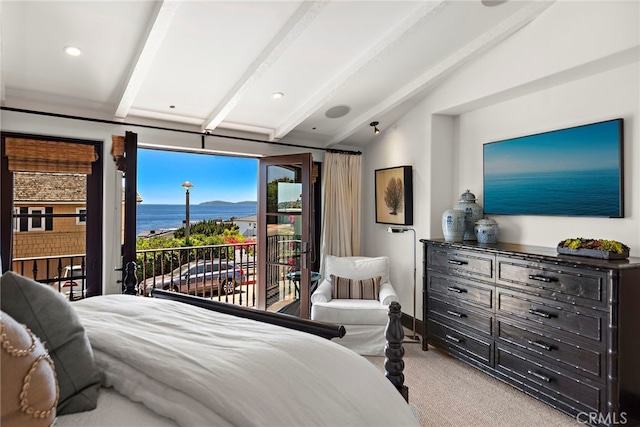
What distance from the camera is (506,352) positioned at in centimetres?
265

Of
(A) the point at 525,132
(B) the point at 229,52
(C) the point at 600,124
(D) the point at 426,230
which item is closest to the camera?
(C) the point at 600,124

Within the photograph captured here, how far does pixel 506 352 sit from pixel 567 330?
544mm

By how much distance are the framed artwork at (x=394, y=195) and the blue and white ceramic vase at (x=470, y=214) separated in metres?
0.69

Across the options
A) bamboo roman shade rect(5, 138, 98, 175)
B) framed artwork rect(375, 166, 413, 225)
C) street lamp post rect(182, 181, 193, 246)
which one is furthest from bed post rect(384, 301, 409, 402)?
street lamp post rect(182, 181, 193, 246)

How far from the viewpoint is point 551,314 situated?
2348 mm

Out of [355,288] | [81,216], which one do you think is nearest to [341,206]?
[355,288]

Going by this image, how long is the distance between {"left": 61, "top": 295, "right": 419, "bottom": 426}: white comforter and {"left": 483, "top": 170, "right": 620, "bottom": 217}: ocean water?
7.67 feet

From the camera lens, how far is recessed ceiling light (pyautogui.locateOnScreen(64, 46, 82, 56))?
241 cm

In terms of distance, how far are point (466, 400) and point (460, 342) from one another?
2.02 ft

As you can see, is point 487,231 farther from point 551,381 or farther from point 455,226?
point 551,381

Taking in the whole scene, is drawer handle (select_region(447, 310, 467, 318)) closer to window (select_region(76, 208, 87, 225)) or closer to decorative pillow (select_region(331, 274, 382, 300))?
decorative pillow (select_region(331, 274, 382, 300))

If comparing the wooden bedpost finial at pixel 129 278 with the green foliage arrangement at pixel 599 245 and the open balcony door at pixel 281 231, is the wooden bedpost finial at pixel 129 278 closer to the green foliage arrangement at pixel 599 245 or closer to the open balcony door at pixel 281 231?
the open balcony door at pixel 281 231

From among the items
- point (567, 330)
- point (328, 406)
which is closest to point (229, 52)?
point (328, 406)

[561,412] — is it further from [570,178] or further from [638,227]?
[570,178]
